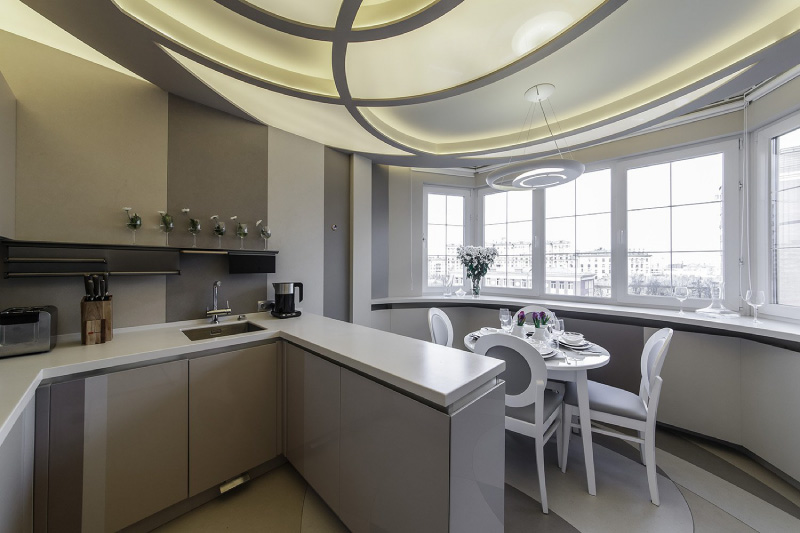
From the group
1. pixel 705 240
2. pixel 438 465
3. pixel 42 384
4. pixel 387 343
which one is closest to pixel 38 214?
pixel 42 384

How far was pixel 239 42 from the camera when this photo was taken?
1739mm

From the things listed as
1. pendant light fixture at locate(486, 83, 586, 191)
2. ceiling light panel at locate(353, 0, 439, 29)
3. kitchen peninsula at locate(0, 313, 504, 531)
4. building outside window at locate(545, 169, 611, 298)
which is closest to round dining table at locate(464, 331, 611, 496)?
kitchen peninsula at locate(0, 313, 504, 531)

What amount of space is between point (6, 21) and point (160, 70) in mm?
756

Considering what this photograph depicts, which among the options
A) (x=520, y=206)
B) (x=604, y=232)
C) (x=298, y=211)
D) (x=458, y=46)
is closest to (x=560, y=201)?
(x=520, y=206)

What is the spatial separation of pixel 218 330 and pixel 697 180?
425 cm

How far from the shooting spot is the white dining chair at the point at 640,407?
5.43 ft

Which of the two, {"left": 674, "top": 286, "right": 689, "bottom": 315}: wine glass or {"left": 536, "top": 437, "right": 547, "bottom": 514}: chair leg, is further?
{"left": 674, "top": 286, "right": 689, "bottom": 315}: wine glass

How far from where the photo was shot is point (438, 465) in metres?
0.96

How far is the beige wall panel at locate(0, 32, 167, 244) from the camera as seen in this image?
61.3 inches

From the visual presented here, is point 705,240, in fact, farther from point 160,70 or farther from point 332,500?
point 160,70

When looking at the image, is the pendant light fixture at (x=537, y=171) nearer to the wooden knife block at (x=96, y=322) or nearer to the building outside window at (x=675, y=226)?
the building outside window at (x=675, y=226)

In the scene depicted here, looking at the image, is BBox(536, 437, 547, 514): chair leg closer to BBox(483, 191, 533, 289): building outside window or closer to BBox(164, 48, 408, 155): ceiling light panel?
BBox(483, 191, 533, 289): building outside window

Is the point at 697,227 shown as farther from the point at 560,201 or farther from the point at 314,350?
the point at 314,350

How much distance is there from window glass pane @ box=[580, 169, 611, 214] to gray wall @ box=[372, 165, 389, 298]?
2239mm
